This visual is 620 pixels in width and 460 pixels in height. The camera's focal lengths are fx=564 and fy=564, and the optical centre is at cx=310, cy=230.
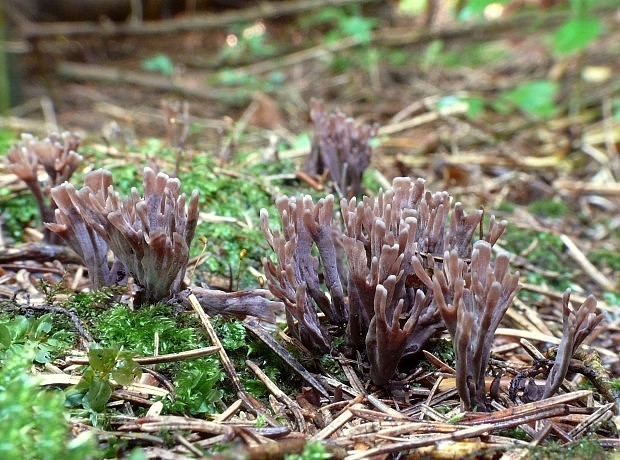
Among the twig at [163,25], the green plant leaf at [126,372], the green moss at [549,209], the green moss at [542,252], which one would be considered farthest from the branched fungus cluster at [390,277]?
the twig at [163,25]

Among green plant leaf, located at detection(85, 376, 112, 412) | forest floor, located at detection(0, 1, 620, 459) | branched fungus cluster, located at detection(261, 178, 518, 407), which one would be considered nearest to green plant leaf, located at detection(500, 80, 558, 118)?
forest floor, located at detection(0, 1, 620, 459)

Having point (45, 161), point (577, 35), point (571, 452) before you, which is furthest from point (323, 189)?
point (577, 35)

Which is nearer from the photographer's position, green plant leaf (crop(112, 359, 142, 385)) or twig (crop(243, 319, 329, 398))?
green plant leaf (crop(112, 359, 142, 385))

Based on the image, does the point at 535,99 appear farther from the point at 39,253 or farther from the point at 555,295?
the point at 39,253

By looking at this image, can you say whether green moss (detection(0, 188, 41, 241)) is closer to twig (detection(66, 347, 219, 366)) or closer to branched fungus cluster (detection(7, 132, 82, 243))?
branched fungus cluster (detection(7, 132, 82, 243))

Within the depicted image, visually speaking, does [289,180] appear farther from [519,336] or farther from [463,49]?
A: [463,49]

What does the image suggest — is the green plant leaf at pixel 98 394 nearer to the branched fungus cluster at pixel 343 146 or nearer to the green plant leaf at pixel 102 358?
the green plant leaf at pixel 102 358

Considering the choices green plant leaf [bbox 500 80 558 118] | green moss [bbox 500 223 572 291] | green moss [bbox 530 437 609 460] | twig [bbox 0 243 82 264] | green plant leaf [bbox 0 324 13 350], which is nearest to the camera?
green moss [bbox 530 437 609 460]

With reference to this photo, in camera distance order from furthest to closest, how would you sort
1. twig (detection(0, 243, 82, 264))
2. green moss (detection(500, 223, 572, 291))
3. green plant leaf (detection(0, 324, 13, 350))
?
green moss (detection(500, 223, 572, 291))
twig (detection(0, 243, 82, 264))
green plant leaf (detection(0, 324, 13, 350))
